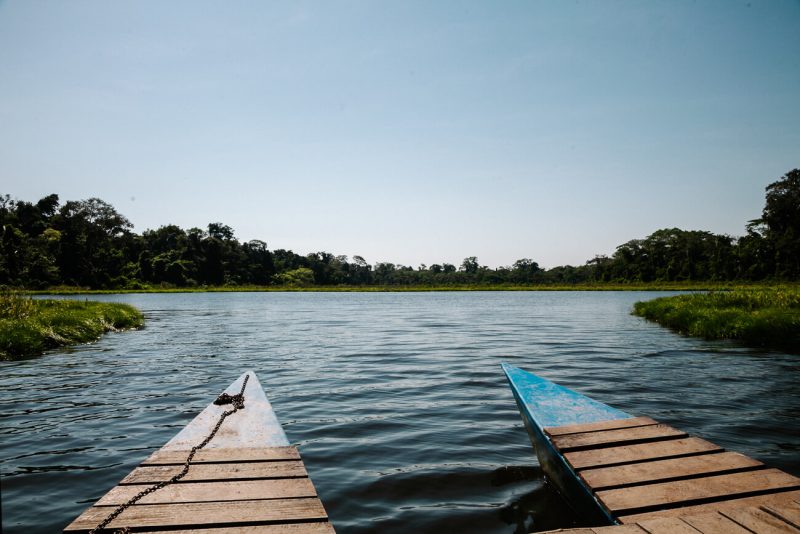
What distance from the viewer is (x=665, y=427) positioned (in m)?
6.01

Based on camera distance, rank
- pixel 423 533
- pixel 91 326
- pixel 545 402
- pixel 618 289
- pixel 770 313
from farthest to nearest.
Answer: pixel 618 289
pixel 91 326
pixel 770 313
pixel 545 402
pixel 423 533

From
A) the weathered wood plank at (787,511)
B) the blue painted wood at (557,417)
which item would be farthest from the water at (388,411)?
the weathered wood plank at (787,511)

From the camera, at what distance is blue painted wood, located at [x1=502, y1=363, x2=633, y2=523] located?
16.3ft

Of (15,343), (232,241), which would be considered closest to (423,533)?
(15,343)

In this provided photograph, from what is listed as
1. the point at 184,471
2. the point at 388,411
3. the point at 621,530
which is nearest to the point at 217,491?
the point at 184,471

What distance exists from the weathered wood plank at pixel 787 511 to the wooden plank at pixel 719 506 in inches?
2.9

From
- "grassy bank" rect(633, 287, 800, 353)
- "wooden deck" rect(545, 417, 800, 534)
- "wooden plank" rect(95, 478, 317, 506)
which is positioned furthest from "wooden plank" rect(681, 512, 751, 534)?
"grassy bank" rect(633, 287, 800, 353)

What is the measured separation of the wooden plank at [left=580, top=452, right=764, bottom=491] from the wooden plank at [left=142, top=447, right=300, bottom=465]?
116 inches

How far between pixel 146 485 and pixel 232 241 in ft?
395

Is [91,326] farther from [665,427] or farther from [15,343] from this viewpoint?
[665,427]

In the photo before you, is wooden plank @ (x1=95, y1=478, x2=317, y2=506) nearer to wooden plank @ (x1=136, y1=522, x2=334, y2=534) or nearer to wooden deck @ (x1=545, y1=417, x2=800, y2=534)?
wooden plank @ (x1=136, y1=522, x2=334, y2=534)

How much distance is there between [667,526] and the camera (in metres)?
3.74

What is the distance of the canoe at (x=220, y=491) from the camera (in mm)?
3867

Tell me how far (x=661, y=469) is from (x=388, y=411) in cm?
557
